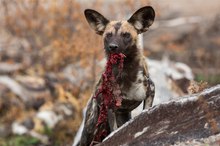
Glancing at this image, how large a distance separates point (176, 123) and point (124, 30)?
4.04 feet

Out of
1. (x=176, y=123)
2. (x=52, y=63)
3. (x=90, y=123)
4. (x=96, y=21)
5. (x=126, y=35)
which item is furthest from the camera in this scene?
(x=52, y=63)

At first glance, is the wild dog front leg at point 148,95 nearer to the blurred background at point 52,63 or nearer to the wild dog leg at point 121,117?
the wild dog leg at point 121,117

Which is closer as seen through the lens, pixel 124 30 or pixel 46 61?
pixel 124 30

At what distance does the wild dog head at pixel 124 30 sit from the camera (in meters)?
5.77

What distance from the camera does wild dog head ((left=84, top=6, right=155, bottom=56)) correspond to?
5.77 metres

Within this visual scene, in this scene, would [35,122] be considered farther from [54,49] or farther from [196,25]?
[196,25]

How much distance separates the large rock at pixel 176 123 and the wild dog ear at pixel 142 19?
1.02 m

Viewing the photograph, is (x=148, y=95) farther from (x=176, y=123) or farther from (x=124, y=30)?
(x=176, y=123)

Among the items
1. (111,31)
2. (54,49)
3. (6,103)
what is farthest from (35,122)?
(111,31)

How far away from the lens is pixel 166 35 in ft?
52.7

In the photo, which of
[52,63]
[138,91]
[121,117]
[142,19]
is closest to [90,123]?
[121,117]

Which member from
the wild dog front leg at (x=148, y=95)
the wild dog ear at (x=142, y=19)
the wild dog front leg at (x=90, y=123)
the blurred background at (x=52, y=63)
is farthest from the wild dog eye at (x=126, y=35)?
the blurred background at (x=52, y=63)

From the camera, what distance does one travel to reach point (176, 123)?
5.02 m

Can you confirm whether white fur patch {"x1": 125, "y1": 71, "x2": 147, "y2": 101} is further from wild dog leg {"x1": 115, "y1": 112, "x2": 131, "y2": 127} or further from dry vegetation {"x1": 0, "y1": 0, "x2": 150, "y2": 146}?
dry vegetation {"x1": 0, "y1": 0, "x2": 150, "y2": 146}
